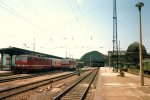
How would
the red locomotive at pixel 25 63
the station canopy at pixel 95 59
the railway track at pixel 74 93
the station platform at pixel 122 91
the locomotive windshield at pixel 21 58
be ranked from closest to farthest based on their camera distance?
the station platform at pixel 122 91 → the railway track at pixel 74 93 → the red locomotive at pixel 25 63 → the locomotive windshield at pixel 21 58 → the station canopy at pixel 95 59

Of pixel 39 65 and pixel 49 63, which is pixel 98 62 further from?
pixel 39 65

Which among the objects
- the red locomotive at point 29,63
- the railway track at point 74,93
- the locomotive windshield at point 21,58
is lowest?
the railway track at point 74,93

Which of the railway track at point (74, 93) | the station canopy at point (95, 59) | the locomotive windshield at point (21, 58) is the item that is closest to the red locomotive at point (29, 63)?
the locomotive windshield at point (21, 58)

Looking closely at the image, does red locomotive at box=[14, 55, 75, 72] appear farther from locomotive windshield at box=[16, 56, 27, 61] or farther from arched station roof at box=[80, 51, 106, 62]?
arched station roof at box=[80, 51, 106, 62]

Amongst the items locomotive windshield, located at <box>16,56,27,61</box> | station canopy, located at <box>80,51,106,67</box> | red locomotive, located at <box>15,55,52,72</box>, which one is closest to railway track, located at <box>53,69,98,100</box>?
red locomotive, located at <box>15,55,52,72</box>

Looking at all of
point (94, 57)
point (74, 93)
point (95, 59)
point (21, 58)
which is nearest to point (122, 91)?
point (74, 93)

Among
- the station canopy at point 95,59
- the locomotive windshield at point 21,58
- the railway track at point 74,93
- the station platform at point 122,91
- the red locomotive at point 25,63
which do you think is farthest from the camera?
the station canopy at point 95,59

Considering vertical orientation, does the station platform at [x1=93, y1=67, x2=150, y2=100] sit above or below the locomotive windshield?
below

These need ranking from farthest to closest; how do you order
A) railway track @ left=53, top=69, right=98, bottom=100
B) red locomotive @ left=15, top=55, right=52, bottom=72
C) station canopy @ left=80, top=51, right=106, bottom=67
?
station canopy @ left=80, top=51, right=106, bottom=67 → red locomotive @ left=15, top=55, right=52, bottom=72 → railway track @ left=53, top=69, right=98, bottom=100

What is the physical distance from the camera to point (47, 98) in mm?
14211

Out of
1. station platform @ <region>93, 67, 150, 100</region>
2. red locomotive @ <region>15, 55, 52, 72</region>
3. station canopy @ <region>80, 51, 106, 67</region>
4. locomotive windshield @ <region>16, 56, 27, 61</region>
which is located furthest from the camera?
station canopy @ <region>80, 51, 106, 67</region>

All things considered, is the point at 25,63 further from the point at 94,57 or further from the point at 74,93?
the point at 94,57

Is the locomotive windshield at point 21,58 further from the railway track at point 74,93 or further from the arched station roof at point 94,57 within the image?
the arched station roof at point 94,57

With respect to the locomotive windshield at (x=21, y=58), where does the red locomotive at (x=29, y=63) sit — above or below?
below
